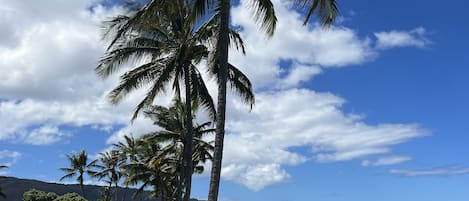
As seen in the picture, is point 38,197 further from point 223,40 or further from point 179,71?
point 223,40

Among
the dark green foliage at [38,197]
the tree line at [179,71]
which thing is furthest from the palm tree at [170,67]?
the dark green foliage at [38,197]

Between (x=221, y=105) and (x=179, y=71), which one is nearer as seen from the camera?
(x=221, y=105)

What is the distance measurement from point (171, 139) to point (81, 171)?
121 feet

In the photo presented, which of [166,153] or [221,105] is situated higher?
[166,153]

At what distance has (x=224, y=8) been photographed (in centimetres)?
1381

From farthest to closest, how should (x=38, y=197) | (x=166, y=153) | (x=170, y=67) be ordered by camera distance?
(x=38, y=197), (x=166, y=153), (x=170, y=67)

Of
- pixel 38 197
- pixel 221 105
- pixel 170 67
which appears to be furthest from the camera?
pixel 38 197

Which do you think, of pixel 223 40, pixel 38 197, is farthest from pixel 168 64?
pixel 38 197

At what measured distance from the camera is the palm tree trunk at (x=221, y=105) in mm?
12359

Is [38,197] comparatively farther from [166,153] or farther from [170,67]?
[170,67]

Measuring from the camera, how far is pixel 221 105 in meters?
13.1

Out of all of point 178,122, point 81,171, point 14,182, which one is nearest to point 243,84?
point 178,122

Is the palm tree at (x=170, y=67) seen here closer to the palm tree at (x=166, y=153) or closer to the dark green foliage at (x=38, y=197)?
the palm tree at (x=166, y=153)

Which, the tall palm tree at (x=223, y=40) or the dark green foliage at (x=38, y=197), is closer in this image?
the tall palm tree at (x=223, y=40)
